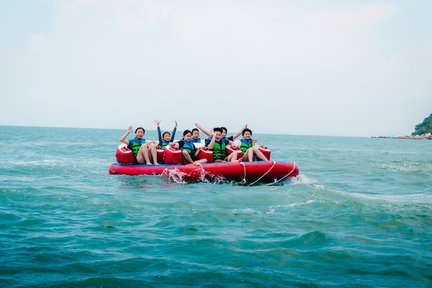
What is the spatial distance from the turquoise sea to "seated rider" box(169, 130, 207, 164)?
5.41 feet

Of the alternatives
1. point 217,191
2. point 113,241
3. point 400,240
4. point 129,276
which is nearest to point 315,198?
point 217,191

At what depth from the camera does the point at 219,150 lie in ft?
36.6

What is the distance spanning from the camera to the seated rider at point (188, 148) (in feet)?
35.3

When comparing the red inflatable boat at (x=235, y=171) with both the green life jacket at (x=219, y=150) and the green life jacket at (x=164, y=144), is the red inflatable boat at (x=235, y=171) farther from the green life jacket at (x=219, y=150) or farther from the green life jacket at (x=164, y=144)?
the green life jacket at (x=164, y=144)

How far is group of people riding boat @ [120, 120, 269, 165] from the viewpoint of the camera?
426 inches

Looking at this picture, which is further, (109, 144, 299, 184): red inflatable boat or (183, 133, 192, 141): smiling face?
(183, 133, 192, 141): smiling face

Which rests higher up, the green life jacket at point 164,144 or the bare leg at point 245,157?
the green life jacket at point 164,144

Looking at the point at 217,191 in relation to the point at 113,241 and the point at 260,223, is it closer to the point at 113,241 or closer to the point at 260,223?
the point at 260,223

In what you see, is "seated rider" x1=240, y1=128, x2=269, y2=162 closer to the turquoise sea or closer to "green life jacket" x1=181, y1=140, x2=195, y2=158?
"green life jacket" x1=181, y1=140, x2=195, y2=158

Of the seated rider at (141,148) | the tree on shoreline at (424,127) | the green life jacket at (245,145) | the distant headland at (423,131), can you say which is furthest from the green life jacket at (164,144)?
the tree on shoreline at (424,127)

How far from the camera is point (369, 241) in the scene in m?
5.27

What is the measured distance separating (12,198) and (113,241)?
348cm

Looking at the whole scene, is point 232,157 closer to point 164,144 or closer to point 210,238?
point 164,144

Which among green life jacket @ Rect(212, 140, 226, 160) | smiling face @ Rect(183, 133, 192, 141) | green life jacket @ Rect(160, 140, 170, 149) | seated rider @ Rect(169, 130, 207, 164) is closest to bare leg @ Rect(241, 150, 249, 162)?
green life jacket @ Rect(212, 140, 226, 160)
